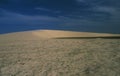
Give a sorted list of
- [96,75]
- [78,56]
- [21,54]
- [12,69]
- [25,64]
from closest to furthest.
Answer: [96,75] → [12,69] → [25,64] → [78,56] → [21,54]

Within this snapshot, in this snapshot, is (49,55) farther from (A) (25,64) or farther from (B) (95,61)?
(B) (95,61)

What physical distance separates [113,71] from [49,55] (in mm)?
2984

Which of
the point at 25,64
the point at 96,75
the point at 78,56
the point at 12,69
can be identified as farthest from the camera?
the point at 78,56

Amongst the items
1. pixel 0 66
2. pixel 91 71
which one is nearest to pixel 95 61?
pixel 91 71

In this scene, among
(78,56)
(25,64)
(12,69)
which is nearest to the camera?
(12,69)

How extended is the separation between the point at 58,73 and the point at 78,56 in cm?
183

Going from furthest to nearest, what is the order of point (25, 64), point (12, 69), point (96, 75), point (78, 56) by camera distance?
point (78, 56) → point (25, 64) → point (12, 69) → point (96, 75)

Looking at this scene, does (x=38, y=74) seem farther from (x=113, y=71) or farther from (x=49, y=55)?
(x=113, y=71)

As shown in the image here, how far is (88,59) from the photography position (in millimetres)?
7027

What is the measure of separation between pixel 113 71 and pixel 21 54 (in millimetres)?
4286

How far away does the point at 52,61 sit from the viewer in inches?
273

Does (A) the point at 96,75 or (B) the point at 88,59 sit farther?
(B) the point at 88,59

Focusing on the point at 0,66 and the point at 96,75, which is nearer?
the point at 96,75

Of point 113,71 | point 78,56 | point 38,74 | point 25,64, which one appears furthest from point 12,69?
point 113,71
